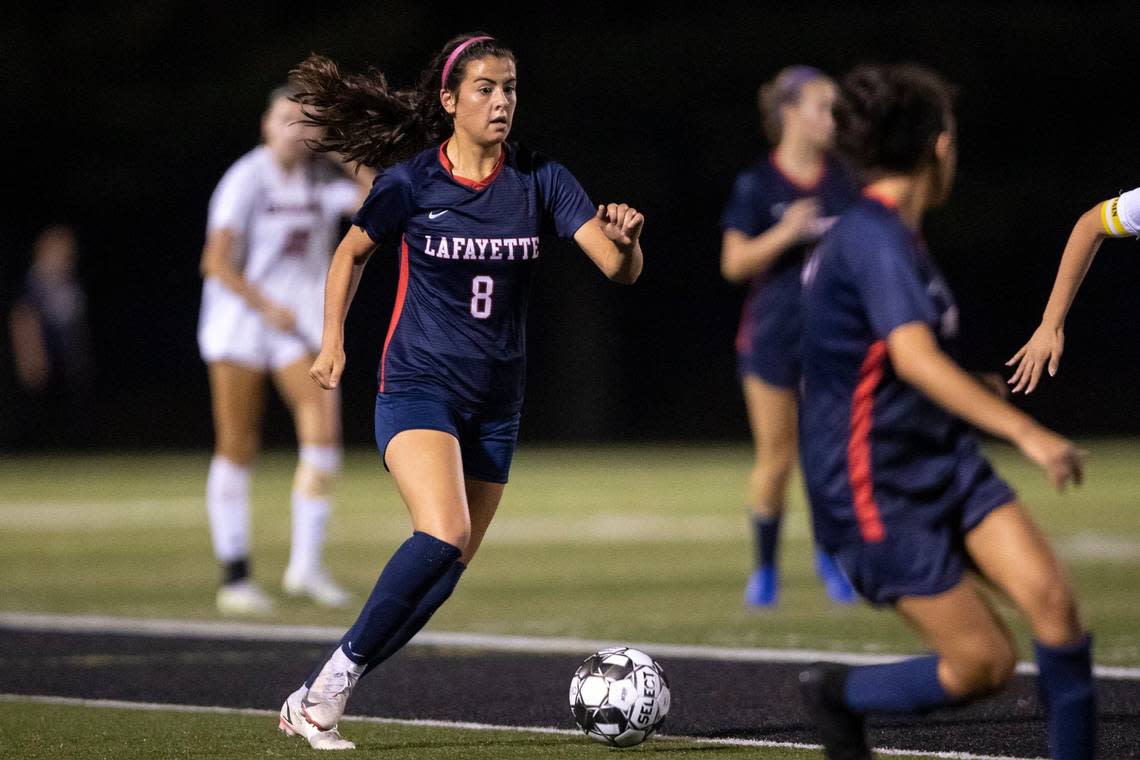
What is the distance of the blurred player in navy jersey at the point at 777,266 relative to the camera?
10680mm

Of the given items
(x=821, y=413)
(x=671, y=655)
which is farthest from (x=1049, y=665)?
(x=671, y=655)

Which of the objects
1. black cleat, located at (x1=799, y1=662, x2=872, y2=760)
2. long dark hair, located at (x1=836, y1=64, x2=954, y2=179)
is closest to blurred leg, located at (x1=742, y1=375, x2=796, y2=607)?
black cleat, located at (x1=799, y1=662, x2=872, y2=760)

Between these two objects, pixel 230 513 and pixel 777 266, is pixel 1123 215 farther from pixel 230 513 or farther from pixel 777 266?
pixel 230 513

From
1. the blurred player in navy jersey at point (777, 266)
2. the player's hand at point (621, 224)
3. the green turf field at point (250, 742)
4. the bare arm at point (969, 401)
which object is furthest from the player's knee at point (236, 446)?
the bare arm at point (969, 401)

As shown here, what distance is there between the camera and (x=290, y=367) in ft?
35.8

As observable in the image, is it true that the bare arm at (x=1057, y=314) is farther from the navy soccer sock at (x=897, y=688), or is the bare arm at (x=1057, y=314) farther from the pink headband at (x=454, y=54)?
the pink headband at (x=454, y=54)

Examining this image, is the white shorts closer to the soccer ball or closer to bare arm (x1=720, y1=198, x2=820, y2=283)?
bare arm (x1=720, y1=198, x2=820, y2=283)

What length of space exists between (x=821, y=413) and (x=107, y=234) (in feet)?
97.5

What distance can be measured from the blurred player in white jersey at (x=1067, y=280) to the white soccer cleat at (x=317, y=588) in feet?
18.0

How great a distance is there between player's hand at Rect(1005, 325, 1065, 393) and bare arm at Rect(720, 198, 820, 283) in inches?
158

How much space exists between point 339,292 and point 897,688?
7.88ft

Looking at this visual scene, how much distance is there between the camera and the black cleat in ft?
17.0

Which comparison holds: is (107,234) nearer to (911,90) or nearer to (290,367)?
(290,367)

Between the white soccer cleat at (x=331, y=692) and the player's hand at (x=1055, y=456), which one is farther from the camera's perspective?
the white soccer cleat at (x=331, y=692)
